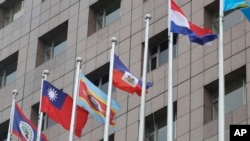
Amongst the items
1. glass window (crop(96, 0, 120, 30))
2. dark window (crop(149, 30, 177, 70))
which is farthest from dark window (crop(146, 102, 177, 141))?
glass window (crop(96, 0, 120, 30))

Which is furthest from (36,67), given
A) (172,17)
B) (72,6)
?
(172,17)

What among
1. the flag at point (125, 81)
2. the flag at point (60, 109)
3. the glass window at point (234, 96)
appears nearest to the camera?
Result: the flag at point (125, 81)

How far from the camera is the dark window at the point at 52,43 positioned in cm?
4669

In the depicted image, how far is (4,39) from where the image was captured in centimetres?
5050

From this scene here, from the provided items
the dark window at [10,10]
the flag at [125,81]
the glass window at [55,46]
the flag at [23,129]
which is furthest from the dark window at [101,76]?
the dark window at [10,10]

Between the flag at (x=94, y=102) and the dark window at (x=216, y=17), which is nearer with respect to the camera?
the flag at (x=94, y=102)

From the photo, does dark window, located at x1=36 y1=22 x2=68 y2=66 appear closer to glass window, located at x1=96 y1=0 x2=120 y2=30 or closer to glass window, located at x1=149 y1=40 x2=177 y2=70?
glass window, located at x1=96 y1=0 x2=120 y2=30

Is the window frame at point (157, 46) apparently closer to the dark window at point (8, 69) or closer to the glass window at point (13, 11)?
the dark window at point (8, 69)

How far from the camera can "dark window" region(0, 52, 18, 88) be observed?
49156 millimetres

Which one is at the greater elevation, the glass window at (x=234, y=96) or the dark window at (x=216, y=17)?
the dark window at (x=216, y=17)

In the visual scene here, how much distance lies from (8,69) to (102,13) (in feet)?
24.8

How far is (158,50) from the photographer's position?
40.2m

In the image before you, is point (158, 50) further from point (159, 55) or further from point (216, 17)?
point (216, 17)

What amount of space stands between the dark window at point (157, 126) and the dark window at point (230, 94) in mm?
2225
